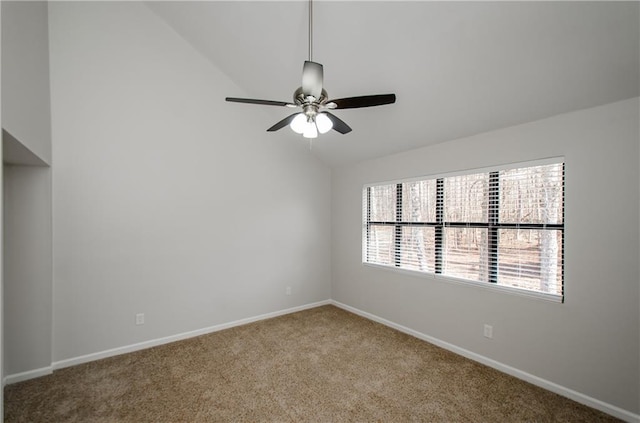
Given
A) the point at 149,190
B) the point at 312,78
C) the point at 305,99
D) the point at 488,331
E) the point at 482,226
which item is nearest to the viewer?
the point at 312,78

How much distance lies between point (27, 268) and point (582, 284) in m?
4.72

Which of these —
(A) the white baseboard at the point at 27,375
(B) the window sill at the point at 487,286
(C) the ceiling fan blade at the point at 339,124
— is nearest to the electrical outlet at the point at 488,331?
(B) the window sill at the point at 487,286

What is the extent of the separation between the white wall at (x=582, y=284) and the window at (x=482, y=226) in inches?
4.6

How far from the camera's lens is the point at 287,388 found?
248 cm

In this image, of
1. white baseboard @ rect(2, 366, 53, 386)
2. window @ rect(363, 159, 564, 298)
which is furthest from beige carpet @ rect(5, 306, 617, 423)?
window @ rect(363, 159, 564, 298)

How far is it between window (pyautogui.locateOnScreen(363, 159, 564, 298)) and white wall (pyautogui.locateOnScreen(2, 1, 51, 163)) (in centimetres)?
356

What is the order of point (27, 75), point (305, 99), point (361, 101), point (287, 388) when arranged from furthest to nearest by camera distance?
point (287, 388), point (27, 75), point (361, 101), point (305, 99)

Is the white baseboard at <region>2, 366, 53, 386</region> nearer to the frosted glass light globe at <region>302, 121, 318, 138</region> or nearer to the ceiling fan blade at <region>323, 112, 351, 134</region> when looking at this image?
the frosted glass light globe at <region>302, 121, 318, 138</region>

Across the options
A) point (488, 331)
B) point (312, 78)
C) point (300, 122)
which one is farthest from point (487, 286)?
point (312, 78)

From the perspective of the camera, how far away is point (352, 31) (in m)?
2.44

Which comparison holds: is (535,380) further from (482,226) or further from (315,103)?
(315,103)

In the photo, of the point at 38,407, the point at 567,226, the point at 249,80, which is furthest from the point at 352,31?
the point at 38,407

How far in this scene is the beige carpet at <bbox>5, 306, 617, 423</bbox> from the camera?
84.4 inches

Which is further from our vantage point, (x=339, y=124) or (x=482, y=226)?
(x=482, y=226)
